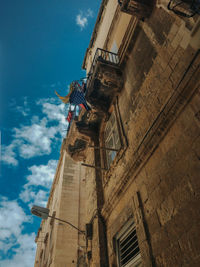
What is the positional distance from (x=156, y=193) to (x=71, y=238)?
9.93 meters

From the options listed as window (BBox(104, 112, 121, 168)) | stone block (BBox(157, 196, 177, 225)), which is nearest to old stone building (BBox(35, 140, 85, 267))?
window (BBox(104, 112, 121, 168))

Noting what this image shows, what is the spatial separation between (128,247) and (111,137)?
3.86 meters

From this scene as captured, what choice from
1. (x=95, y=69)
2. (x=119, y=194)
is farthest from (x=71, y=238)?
(x=95, y=69)

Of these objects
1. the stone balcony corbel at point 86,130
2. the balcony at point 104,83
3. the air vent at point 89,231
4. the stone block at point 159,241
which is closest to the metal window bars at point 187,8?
the balcony at point 104,83

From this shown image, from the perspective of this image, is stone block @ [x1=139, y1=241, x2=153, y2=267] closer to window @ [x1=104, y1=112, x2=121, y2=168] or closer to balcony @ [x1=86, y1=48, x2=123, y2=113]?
window @ [x1=104, y1=112, x2=121, y2=168]

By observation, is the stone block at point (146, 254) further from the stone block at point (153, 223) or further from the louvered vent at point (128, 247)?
the louvered vent at point (128, 247)

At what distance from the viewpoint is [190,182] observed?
304cm

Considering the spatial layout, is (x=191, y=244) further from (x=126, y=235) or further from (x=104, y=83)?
(x=104, y=83)

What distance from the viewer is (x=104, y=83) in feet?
24.0

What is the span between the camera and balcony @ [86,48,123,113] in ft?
23.5

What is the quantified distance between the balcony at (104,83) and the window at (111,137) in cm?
64

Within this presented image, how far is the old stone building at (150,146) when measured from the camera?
3152mm

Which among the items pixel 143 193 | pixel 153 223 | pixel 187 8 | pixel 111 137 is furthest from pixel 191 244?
pixel 111 137

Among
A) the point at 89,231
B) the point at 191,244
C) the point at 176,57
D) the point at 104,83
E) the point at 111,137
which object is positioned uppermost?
the point at 104,83
